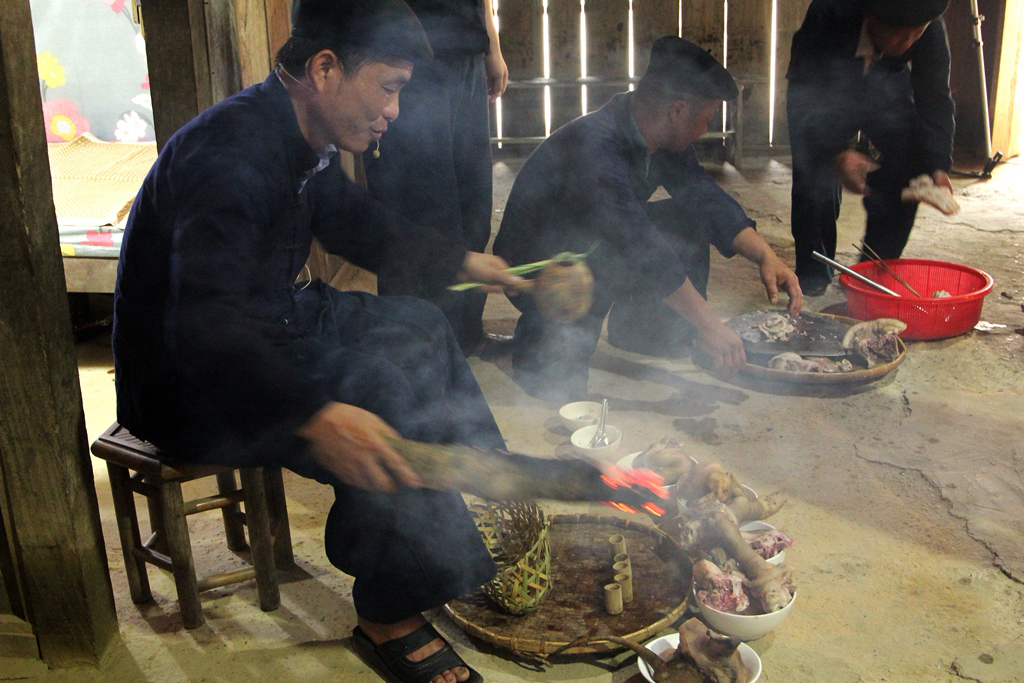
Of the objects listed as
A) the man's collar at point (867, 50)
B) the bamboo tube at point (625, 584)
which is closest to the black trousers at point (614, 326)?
the man's collar at point (867, 50)

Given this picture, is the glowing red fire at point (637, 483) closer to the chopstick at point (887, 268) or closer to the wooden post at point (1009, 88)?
the chopstick at point (887, 268)

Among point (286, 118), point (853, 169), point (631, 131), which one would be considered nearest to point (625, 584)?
point (286, 118)

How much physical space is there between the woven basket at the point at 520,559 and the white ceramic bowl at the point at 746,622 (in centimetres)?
47

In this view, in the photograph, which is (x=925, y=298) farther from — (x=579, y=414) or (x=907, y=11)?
(x=579, y=414)

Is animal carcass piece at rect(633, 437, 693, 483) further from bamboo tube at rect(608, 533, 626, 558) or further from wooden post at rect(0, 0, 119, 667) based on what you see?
wooden post at rect(0, 0, 119, 667)

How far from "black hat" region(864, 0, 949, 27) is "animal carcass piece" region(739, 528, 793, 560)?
295 centimetres

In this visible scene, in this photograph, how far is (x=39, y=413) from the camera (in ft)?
7.09

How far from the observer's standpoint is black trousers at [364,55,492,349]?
364cm

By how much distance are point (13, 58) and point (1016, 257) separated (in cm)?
612

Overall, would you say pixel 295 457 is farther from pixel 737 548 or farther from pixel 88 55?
A: pixel 88 55

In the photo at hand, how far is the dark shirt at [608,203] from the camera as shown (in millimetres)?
3576

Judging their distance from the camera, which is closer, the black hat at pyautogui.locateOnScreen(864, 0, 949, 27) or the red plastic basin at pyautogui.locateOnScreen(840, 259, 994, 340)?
the black hat at pyautogui.locateOnScreen(864, 0, 949, 27)

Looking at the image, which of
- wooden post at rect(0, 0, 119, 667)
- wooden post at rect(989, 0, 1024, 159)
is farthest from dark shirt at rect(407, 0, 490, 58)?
wooden post at rect(989, 0, 1024, 159)

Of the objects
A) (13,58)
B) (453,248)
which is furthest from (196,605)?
(13,58)
